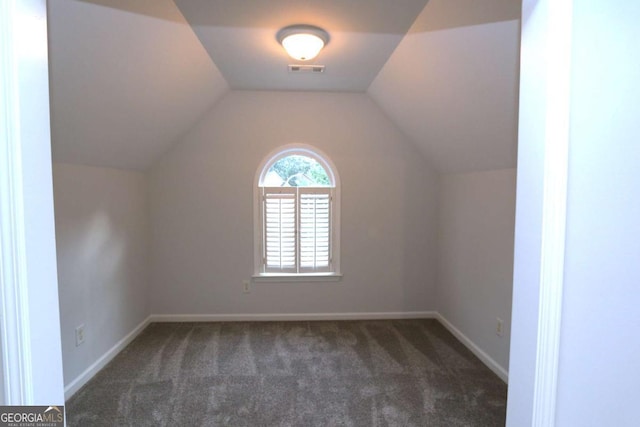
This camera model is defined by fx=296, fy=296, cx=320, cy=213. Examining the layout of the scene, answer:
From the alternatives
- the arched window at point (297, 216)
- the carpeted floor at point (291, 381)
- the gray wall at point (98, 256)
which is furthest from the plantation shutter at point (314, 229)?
the gray wall at point (98, 256)

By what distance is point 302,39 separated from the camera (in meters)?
1.90

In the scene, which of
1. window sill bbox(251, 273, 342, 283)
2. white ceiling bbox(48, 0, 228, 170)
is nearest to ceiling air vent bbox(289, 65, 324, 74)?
white ceiling bbox(48, 0, 228, 170)

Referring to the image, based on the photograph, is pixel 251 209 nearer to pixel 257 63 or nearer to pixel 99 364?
pixel 257 63

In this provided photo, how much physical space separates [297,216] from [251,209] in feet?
1.66

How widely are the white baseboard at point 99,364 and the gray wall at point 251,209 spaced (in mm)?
396

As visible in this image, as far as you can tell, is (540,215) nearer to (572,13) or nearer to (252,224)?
(572,13)

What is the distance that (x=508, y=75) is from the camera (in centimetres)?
165

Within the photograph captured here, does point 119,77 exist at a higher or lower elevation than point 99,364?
higher

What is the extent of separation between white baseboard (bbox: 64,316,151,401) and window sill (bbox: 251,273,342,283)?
1225 millimetres

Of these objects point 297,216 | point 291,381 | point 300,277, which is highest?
point 297,216

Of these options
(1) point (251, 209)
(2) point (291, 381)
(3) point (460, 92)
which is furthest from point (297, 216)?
(3) point (460, 92)

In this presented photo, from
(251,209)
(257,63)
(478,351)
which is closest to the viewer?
(257,63)

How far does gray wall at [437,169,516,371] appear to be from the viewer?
7.42 feet

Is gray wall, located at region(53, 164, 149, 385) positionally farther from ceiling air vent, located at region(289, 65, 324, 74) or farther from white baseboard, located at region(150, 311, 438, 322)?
ceiling air vent, located at region(289, 65, 324, 74)
